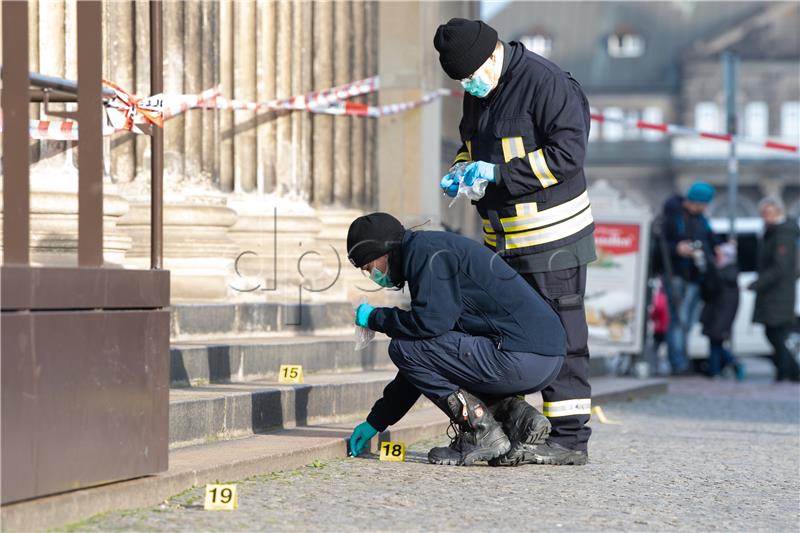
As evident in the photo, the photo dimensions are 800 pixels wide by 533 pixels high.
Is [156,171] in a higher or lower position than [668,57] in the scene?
lower

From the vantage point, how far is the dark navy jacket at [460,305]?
19.7 ft

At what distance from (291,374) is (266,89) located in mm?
2978

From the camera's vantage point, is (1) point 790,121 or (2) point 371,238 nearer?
(2) point 371,238

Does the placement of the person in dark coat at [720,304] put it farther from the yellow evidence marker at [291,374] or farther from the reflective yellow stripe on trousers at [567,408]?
the reflective yellow stripe on trousers at [567,408]

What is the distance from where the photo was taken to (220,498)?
4.96 m

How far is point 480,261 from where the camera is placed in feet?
20.2

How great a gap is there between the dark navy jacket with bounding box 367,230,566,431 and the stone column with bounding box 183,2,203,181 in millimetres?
3094

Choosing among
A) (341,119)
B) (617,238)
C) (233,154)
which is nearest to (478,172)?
(233,154)

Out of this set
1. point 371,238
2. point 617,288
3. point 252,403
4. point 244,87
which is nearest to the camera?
point 371,238

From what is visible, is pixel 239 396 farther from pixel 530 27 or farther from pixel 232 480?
pixel 530 27

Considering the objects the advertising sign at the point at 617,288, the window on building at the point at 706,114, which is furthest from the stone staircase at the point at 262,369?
the window on building at the point at 706,114

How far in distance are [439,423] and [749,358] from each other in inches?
569

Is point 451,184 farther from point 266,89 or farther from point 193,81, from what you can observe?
point 266,89

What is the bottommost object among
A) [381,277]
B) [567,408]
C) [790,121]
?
[567,408]
